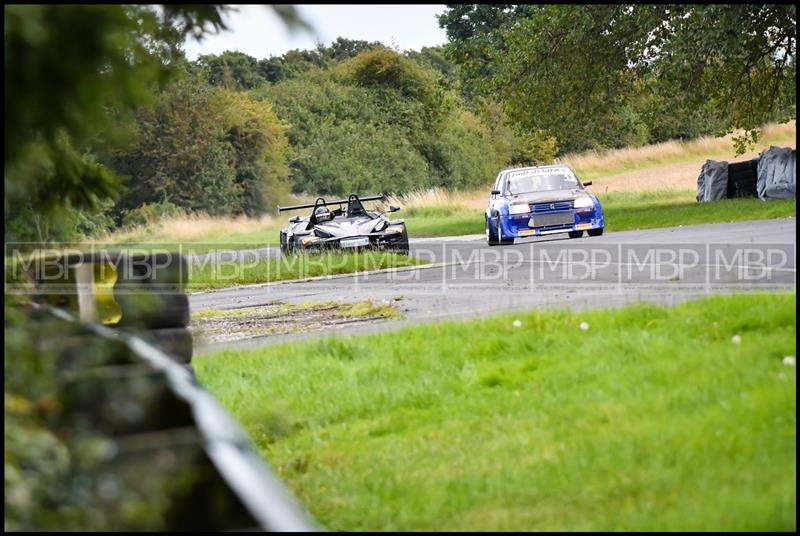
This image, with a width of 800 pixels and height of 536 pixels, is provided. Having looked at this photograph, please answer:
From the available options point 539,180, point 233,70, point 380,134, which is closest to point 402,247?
point 539,180

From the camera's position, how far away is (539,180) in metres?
26.5

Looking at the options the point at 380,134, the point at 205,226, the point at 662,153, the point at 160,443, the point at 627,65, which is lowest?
the point at 205,226

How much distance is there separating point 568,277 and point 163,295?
10.1 meters

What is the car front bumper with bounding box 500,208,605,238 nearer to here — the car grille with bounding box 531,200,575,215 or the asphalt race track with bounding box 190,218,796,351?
the car grille with bounding box 531,200,575,215

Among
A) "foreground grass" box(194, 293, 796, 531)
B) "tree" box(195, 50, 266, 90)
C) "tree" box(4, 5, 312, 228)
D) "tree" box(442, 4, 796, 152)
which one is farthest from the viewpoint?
"tree" box(195, 50, 266, 90)

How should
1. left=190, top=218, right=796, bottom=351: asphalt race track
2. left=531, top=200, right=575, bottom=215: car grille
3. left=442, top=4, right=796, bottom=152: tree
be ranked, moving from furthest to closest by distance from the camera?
left=442, top=4, right=796, bottom=152: tree → left=531, top=200, right=575, bottom=215: car grille → left=190, top=218, right=796, bottom=351: asphalt race track

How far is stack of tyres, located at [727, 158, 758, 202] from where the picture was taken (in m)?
34.1

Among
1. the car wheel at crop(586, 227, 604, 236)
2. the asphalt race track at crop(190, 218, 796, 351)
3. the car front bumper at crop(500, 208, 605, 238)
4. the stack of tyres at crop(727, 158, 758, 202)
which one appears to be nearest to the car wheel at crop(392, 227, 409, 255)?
the asphalt race track at crop(190, 218, 796, 351)

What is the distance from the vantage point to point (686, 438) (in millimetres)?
5652

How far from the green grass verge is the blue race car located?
11.6 feet

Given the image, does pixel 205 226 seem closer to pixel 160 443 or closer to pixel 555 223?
pixel 555 223

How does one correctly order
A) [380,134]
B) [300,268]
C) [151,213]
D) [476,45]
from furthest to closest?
[380,134]
[151,213]
[476,45]
[300,268]

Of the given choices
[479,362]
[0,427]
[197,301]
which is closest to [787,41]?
[197,301]

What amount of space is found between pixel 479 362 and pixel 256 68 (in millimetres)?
64367
